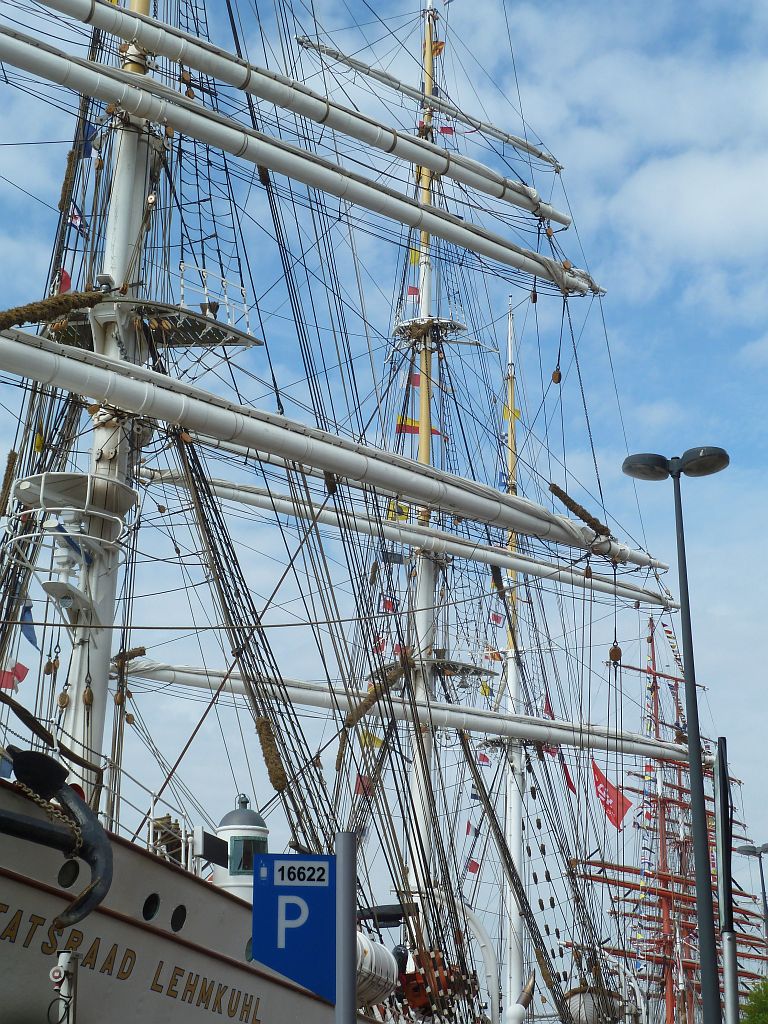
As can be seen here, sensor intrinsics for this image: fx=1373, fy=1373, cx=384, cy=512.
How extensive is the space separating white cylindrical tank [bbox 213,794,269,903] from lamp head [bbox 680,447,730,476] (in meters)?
5.81

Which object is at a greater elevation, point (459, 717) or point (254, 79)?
point (254, 79)

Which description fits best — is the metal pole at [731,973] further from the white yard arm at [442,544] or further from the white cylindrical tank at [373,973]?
the white yard arm at [442,544]

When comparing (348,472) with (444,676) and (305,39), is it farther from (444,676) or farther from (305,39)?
(444,676)

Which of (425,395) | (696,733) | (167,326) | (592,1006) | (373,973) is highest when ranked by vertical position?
(425,395)

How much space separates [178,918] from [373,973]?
4.11m

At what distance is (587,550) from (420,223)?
6881 millimetres

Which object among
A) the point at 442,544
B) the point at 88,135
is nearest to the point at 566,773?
the point at 442,544

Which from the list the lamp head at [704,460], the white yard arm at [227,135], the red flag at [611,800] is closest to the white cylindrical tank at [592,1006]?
the red flag at [611,800]

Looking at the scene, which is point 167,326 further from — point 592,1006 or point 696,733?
point 592,1006

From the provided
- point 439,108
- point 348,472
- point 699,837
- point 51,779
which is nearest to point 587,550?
point 348,472

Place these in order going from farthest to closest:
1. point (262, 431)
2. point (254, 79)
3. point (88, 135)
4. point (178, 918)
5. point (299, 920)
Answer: point (254, 79), point (88, 135), point (262, 431), point (178, 918), point (299, 920)

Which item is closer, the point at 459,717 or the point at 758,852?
the point at 758,852

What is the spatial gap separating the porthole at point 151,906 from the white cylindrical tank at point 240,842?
2659mm

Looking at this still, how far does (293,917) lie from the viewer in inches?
225
